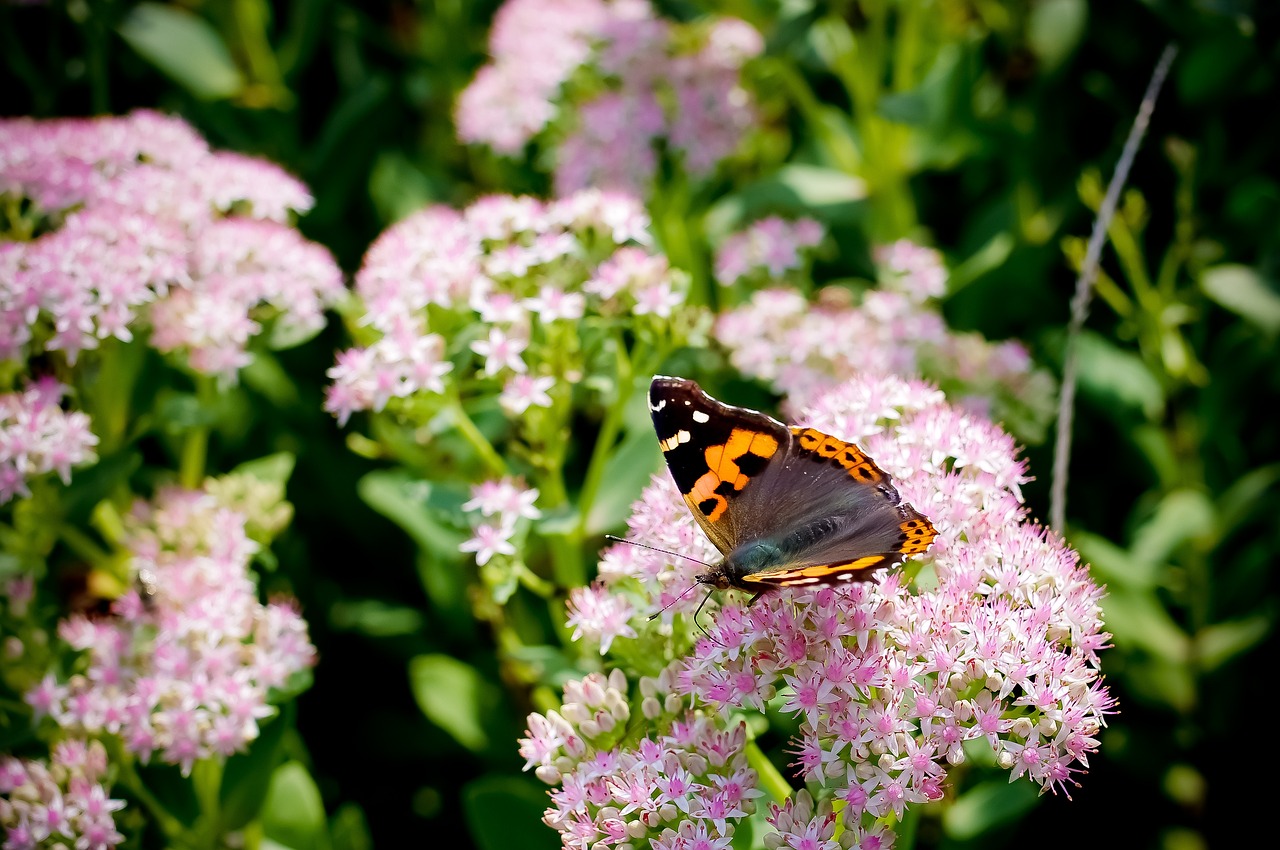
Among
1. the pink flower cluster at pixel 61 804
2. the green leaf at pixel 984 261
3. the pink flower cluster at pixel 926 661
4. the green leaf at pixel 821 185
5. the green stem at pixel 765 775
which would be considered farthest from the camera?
the green leaf at pixel 821 185

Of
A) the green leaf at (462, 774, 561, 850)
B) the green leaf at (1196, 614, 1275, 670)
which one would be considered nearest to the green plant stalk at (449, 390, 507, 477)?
the green leaf at (462, 774, 561, 850)

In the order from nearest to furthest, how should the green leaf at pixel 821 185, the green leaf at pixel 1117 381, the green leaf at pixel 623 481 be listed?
the green leaf at pixel 623 481
the green leaf at pixel 1117 381
the green leaf at pixel 821 185

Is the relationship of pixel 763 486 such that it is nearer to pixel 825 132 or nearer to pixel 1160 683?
pixel 1160 683

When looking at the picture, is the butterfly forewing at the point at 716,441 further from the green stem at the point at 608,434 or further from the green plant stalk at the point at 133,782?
the green plant stalk at the point at 133,782

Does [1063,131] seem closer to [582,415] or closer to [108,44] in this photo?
[582,415]

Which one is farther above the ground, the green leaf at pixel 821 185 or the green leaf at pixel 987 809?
the green leaf at pixel 821 185

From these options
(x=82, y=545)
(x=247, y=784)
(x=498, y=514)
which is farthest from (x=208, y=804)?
(x=498, y=514)

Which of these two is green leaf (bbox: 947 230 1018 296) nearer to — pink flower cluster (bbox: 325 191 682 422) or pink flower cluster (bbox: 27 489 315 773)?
pink flower cluster (bbox: 325 191 682 422)

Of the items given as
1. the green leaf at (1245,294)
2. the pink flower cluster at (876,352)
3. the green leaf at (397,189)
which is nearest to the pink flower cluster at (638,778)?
the pink flower cluster at (876,352)
